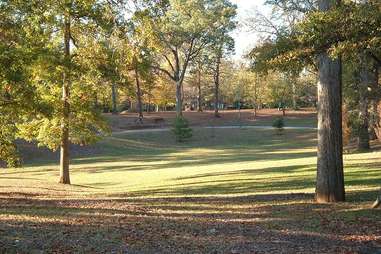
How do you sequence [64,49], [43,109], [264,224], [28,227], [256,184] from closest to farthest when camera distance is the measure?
[28,227] < [264,224] < [43,109] < [256,184] < [64,49]

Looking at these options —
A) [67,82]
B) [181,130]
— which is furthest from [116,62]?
[181,130]

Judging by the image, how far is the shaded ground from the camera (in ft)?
214

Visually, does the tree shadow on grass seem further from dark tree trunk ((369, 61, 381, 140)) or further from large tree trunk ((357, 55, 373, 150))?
large tree trunk ((357, 55, 373, 150))

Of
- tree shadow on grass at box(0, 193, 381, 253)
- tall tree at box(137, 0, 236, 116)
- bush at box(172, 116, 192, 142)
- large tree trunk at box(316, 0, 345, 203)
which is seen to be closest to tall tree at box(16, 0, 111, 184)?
tree shadow on grass at box(0, 193, 381, 253)

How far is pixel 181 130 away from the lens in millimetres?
56750

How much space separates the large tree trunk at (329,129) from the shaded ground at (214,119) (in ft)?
159

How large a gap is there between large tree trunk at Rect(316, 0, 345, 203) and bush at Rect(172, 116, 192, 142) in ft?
143

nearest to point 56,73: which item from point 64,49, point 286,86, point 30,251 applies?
point 64,49

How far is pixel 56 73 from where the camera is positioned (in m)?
19.8

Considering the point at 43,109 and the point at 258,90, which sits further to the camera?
the point at 258,90

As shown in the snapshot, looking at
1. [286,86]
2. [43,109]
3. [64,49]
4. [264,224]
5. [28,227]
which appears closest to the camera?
[28,227]

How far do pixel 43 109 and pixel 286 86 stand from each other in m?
62.3

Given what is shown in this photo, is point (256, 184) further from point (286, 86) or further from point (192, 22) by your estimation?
point (286, 86)

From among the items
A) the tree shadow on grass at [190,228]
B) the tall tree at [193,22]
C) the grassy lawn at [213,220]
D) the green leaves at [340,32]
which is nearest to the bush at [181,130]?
the tall tree at [193,22]
